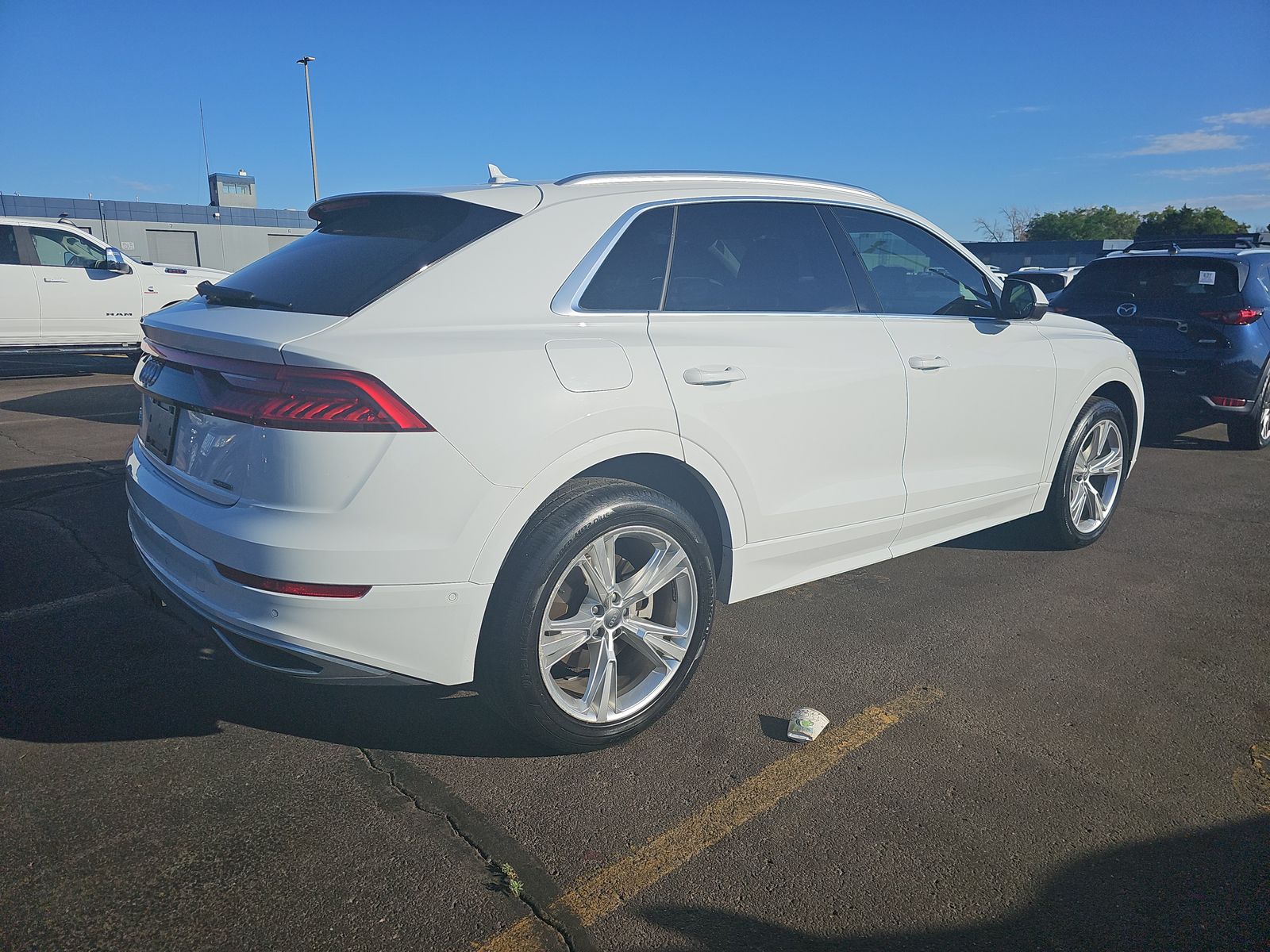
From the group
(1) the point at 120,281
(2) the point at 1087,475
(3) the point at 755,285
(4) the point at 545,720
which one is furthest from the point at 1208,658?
(1) the point at 120,281

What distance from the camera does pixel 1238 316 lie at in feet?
24.4

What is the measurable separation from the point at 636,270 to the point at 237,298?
1.32m

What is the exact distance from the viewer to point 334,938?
6.98ft

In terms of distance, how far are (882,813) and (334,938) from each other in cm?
154

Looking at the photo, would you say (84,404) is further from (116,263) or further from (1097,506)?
(1097,506)

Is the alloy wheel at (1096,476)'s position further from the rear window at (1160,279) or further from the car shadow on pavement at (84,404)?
the car shadow on pavement at (84,404)

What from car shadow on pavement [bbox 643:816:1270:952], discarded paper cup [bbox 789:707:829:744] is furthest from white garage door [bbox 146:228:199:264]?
car shadow on pavement [bbox 643:816:1270:952]

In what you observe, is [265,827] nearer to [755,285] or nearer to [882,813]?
[882,813]

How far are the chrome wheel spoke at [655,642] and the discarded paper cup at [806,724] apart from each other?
451 millimetres

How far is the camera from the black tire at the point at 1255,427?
25.2 feet

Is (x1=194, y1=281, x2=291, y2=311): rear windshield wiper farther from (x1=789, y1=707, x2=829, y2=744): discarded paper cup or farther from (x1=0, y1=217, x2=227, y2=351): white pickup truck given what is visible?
(x1=0, y1=217, x2=227, y2=351): white pickup truck

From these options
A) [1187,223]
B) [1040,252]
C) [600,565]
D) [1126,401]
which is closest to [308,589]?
[600,565]

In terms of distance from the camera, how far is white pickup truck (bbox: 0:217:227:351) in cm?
1160

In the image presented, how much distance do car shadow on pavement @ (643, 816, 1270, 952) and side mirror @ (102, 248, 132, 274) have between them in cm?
1265
